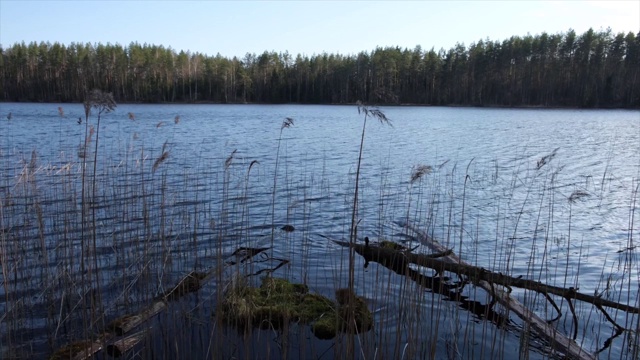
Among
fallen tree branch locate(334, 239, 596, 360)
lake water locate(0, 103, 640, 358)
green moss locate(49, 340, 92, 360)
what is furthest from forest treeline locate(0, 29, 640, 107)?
green moss locate(49, 340, 92, 360)

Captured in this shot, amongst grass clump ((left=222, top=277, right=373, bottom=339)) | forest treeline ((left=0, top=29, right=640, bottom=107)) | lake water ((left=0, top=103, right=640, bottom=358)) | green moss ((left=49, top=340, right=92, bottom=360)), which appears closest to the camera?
green moss ((left=49, top=340, right=92, bottom=360))

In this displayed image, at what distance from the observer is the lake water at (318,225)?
18.7 ft

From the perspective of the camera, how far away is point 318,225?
10.6m

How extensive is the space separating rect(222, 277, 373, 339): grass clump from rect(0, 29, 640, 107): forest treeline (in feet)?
263

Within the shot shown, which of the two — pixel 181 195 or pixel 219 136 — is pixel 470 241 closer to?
pixel 181 195

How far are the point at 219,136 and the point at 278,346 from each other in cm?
2438

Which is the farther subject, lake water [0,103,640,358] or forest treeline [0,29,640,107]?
forest treeline [0,29,640,107]

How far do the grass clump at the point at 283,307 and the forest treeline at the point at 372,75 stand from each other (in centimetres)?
8025

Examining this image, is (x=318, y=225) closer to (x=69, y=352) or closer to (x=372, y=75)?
(x=69, y=352)

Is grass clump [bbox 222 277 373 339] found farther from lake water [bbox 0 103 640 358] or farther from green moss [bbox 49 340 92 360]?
green moss [bbox 49 340 92 360]

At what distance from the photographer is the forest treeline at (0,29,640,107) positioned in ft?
270

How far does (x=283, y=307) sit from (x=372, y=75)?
300 feet

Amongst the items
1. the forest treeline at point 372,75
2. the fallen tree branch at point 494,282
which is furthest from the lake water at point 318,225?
the forest treeline at point 372,75

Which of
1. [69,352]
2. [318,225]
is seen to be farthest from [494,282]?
[318,225]
